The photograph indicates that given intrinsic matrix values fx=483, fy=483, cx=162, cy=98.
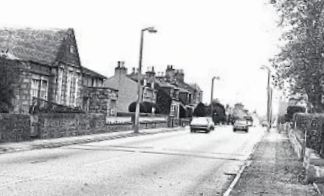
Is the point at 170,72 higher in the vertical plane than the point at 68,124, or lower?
higher

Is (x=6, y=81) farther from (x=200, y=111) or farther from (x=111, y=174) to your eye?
(x=200, y=111)

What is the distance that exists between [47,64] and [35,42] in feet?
10.6

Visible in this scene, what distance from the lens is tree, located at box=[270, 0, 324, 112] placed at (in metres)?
18.4

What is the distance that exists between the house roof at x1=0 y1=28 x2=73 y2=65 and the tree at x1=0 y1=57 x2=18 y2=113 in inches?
460

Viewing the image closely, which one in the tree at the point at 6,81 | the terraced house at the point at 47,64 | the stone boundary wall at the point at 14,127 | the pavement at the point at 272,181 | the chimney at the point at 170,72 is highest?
the chimney at the point at 170,72

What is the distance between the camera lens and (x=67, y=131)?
29281 mm

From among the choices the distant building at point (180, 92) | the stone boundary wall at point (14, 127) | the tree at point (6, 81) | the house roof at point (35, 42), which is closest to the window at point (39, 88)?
the house roof at point (35, 42)

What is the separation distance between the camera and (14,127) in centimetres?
2284

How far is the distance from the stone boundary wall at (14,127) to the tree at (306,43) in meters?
12.7

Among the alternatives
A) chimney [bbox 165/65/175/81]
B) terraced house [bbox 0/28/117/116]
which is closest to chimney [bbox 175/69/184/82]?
chimney [bbox 165/65/175/81]

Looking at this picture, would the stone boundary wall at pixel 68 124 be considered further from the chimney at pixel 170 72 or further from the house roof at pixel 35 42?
the chimney at pixel 170 72

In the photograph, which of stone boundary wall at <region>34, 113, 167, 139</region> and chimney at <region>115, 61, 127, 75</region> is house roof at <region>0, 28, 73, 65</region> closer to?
stone boundary wall at <region>34, 113, 167, 139</region>

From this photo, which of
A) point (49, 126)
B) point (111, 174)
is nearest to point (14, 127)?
point (49, 126)

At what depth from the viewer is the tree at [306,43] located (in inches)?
725
